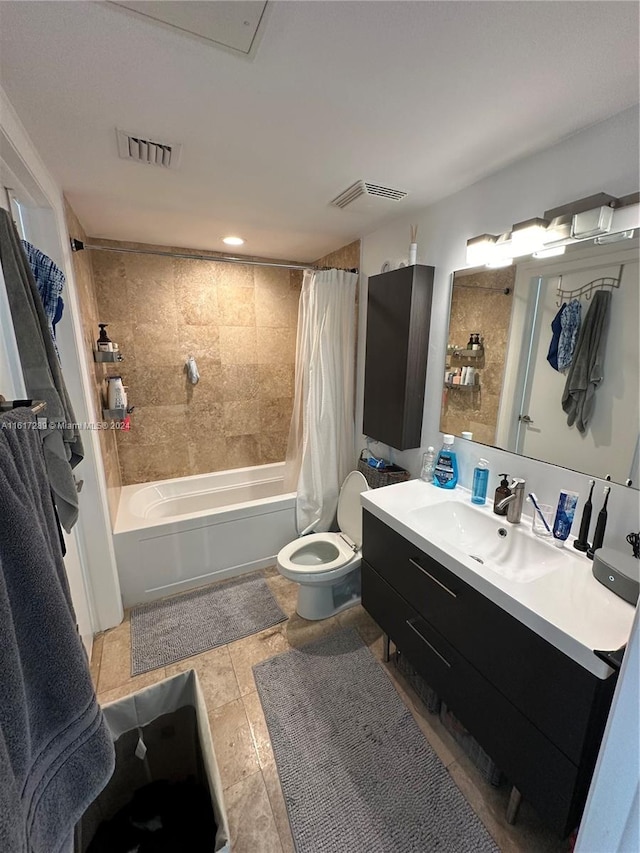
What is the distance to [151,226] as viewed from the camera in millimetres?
2109

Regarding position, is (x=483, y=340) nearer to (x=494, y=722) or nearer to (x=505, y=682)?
(x=505, y=682)

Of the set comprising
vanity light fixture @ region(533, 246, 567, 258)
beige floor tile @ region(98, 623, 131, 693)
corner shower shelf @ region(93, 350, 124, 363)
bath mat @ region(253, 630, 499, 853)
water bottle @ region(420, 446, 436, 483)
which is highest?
vanity light fixture @ region(533, 246, 567, 258)

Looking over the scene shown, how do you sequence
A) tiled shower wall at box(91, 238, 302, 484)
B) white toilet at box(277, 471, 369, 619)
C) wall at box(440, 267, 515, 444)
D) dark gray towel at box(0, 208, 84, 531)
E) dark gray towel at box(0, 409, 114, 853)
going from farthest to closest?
tiled shower wall at box(91, 238, 302, 484)
white toilet at box(277, 471, 369, 619)
wall at box(440, 267, 515, 444)
dark gray towel at box(0, 208, 84, 531)
dark gray towel at box(0, 409, 114, 853)

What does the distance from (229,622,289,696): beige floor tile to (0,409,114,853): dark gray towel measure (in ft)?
3.35

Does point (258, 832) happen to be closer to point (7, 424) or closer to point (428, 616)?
point (428, 616)

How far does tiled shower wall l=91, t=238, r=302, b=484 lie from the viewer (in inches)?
98.9

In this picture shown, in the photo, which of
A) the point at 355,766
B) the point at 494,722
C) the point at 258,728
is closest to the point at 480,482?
the point at 494,722

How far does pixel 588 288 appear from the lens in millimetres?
1170

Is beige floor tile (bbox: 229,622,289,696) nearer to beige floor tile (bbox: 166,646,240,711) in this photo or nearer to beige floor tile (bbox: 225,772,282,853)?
beige floor tile (bbox: 166,646,240,711)

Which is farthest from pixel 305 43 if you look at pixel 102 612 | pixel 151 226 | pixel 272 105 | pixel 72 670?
pixel 102 612

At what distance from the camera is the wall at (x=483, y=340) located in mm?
1463

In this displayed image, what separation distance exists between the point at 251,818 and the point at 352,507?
1.42 m

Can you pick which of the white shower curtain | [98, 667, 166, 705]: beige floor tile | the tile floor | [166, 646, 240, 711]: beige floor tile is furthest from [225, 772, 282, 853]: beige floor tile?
the white shower curtain

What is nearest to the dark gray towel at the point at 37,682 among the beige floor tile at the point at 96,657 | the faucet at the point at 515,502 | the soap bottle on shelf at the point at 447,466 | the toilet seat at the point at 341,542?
the beige floor tile at the point at 96,657
